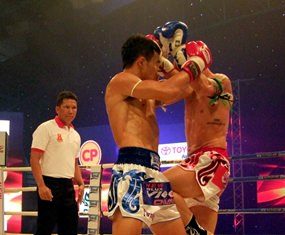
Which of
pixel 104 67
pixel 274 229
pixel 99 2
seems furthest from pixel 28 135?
pixel 274 229

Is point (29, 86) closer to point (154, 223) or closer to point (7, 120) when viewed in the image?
point (7, 120)

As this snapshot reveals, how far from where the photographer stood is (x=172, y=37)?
2.34 meters

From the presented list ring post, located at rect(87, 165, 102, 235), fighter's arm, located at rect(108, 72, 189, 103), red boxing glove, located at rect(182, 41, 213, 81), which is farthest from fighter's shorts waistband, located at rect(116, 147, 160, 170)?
ring post, located at rect(87, 165, 102, 235)

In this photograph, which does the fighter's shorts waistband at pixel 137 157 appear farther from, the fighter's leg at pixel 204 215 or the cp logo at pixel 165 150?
the cp logo at pixel 165 150

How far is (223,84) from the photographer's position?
2.44 metres

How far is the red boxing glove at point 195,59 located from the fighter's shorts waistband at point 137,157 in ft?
1.22

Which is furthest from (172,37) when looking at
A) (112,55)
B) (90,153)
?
(112,55)

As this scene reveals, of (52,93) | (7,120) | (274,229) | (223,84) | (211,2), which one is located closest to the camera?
(223,84)

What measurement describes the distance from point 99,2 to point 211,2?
2.54 m

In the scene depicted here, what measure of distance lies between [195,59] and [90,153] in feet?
21.1

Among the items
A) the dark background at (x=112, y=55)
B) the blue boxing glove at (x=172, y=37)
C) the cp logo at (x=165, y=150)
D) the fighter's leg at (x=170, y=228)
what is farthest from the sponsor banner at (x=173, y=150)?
the fighter's leg at (x=170, y=228)

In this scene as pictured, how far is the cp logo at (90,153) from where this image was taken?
8.23 metres

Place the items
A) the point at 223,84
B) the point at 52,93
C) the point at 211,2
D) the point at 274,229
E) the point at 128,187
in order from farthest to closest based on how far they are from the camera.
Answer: the point at 52,93, the point at 211,2, the point at 274,229, the point at 223,84, the point at 128,187

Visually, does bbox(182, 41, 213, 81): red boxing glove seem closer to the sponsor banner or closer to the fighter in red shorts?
the fighter in red shorts
